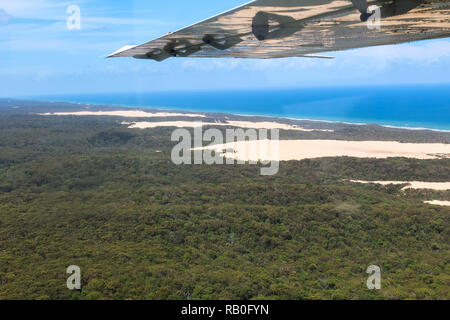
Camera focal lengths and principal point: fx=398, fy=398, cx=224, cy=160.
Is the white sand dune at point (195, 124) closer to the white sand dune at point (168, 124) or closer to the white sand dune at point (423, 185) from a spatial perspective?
the white sand dune at point (168, 124)

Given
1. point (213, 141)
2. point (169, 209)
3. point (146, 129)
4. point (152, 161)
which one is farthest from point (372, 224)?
point (146, 129)

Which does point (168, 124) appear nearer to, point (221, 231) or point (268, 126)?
point (268, 126)

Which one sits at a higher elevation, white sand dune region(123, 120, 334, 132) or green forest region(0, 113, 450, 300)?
white sand dune region(123, 120, 334, 132)

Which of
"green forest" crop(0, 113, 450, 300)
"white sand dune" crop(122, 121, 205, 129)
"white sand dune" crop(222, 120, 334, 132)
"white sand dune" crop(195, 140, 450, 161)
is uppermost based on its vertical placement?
"white sand dune" crop(122, 121, 205, 129)

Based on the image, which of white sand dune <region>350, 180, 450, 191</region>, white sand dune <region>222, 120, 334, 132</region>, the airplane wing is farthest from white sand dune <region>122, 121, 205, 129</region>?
the airplane wing

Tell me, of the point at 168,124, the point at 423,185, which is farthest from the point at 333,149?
the point at 168,124

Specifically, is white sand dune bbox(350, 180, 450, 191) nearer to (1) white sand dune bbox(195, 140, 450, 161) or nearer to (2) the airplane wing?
(1) white sand dune bbox(195, 140, 450, 161)
